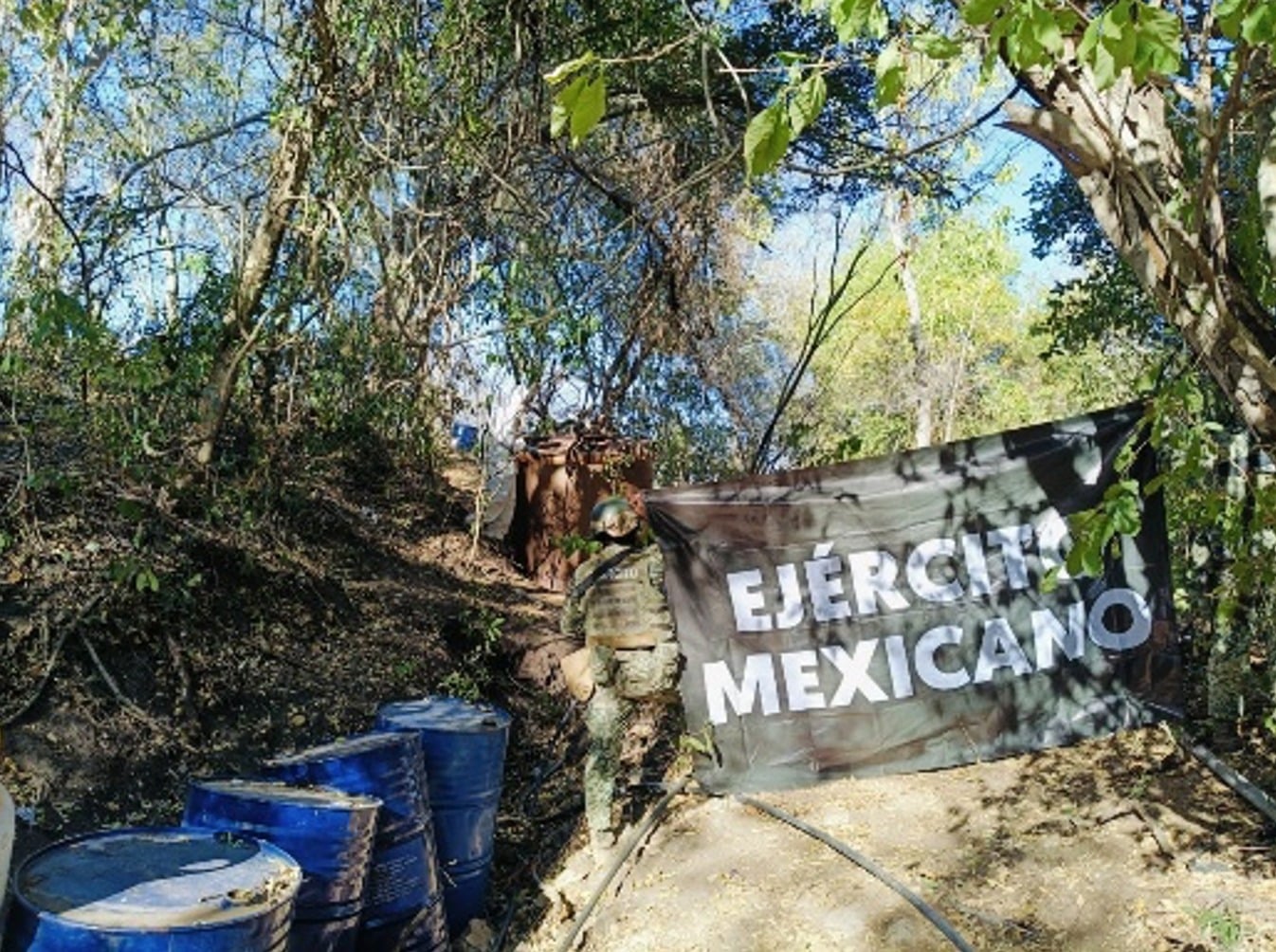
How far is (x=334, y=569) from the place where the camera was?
8.22 m

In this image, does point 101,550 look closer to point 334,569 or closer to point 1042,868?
point 334,569

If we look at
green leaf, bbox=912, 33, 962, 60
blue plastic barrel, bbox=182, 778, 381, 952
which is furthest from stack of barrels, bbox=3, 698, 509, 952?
green leaf, bbox=912, 33, 962, 60

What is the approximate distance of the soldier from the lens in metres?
5.62

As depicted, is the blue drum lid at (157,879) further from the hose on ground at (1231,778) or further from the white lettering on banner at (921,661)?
the hose on ground at (1231,778)

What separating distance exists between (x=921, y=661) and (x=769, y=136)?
3.98 metres

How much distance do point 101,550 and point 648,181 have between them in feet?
18.6

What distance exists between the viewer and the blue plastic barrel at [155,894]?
281cm

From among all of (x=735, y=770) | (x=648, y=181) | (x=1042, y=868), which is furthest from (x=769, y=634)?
(x=648, y=181)

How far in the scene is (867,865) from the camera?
4.83 metres

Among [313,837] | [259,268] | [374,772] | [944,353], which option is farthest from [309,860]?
[944,353]

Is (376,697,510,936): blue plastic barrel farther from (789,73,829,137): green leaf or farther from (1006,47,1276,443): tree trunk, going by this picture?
(789,73,829,137): green leaf

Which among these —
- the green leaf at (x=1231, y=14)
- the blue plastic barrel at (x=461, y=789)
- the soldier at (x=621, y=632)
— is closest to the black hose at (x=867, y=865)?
the soldier at (x=621, y=632)

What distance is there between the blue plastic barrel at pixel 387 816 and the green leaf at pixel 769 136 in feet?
9.47

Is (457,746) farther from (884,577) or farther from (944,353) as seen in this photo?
(944,353)
